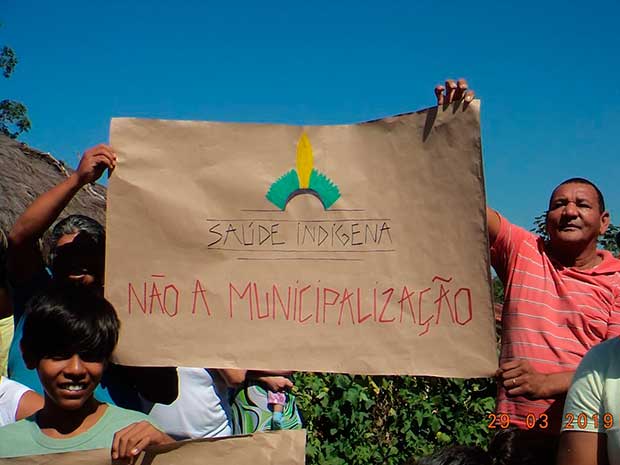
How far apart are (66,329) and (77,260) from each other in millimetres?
495

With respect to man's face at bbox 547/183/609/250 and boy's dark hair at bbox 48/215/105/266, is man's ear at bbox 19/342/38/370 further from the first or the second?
man's face at bbox 547/183/609/250

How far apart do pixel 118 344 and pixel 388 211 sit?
95cm

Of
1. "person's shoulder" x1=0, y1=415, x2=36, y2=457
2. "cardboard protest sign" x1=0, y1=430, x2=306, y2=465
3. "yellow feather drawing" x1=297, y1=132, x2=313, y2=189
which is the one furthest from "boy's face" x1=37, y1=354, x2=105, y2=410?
"yellow feather drawing" x1=297, y1=132, x2=313, y2=189

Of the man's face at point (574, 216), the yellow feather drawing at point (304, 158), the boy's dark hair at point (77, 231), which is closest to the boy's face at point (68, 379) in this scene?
the boy's dark hair at point (77, 231)

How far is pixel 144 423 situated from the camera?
188 centimetres

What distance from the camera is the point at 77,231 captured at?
242 cm

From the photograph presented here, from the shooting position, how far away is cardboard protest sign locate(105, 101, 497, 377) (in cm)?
222

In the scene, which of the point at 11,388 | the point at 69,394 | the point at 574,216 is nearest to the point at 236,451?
the point at 69,394

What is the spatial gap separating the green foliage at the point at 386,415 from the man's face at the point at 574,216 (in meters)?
2.12

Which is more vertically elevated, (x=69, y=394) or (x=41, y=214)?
(x=41, y=214)

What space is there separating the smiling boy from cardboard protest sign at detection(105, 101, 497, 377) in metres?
0.31
